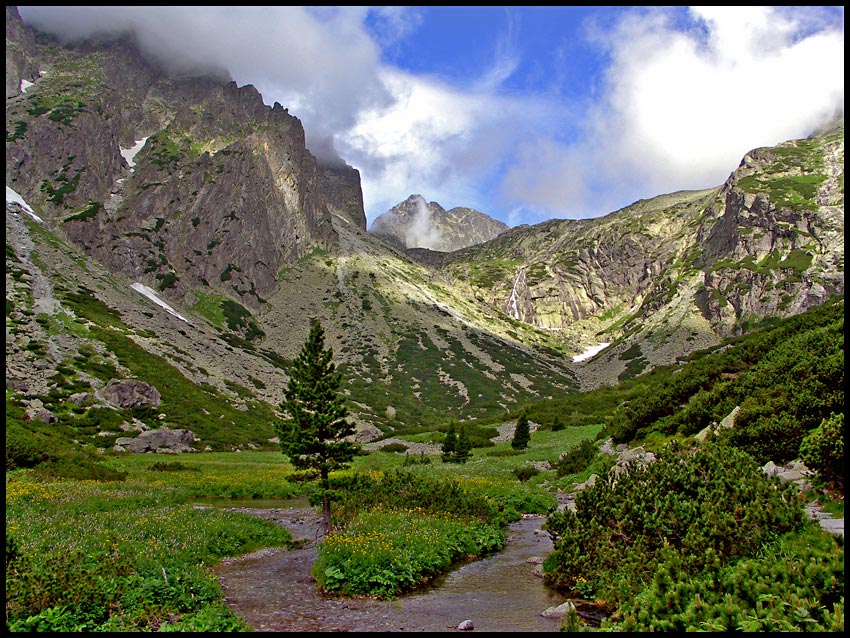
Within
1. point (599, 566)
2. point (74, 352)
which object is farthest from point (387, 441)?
point (599, 566)

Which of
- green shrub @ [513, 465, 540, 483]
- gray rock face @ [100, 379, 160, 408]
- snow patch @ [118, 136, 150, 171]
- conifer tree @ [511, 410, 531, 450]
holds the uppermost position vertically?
snow patch @ [118, 136, 150, 171]

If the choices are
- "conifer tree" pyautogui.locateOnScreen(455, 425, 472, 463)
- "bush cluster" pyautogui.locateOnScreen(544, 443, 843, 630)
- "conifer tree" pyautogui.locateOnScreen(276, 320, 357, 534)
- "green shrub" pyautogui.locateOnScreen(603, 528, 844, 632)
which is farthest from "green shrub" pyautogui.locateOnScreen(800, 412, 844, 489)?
"conifer tree" pyautogui.locateOnScreen(455, 425, 472, 463)

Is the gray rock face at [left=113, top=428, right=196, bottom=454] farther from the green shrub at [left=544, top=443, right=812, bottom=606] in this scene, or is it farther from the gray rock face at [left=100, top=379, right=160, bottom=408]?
the green shrub at [left=544, top=443, right=812, bottom=606]

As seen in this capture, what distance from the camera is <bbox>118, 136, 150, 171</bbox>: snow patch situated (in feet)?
612

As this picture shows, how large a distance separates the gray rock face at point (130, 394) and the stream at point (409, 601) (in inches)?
2601

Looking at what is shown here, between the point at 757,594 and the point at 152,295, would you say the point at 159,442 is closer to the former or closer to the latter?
the point at 757,594

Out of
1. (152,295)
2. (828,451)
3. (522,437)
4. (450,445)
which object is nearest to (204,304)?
(152,295)

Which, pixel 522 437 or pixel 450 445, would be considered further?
pixel 522 437

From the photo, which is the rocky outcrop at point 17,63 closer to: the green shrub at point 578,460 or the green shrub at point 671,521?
the green shrub at point 578,460

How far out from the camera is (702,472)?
38.2ft

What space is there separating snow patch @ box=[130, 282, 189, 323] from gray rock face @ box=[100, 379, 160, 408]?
59694 mm

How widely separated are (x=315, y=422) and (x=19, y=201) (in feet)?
552

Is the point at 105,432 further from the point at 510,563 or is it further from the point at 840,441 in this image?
the point at 840,441

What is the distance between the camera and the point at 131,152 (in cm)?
19238
